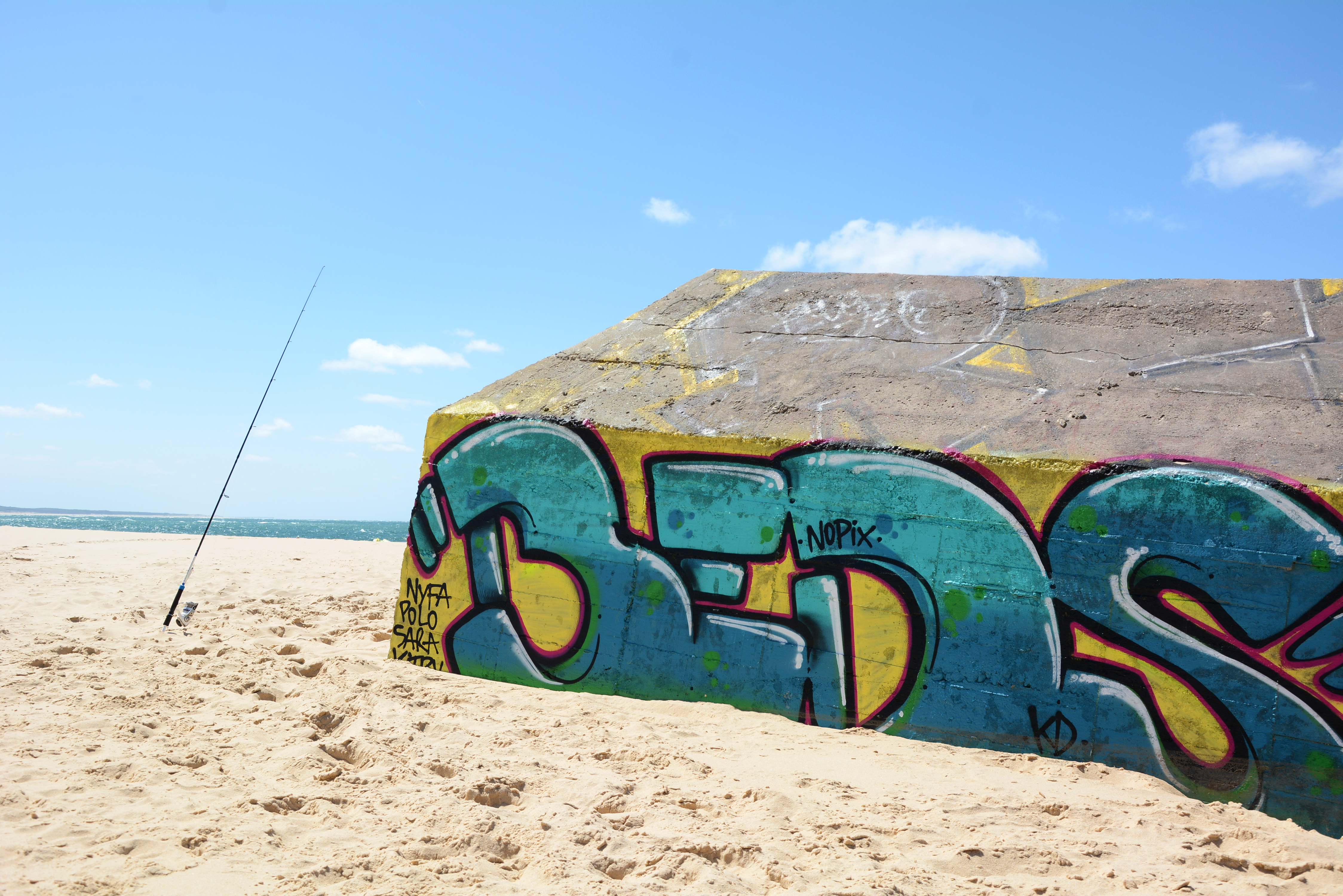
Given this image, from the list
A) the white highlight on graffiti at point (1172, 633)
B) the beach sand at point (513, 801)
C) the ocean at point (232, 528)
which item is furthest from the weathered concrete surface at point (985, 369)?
the ocean at point (232, 528)

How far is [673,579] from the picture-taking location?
5301 millimetres

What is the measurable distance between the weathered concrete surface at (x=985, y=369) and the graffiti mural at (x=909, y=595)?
240 millimetres

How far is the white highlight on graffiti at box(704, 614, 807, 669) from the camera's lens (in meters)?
4.96

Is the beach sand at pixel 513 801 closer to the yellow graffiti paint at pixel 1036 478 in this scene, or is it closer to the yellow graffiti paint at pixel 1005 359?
the yellow graffiti paint at pixel 1036 478

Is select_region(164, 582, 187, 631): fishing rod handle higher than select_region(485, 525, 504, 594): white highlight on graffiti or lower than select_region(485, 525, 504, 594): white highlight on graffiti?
lower

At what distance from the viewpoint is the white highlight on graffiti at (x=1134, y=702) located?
419 cm

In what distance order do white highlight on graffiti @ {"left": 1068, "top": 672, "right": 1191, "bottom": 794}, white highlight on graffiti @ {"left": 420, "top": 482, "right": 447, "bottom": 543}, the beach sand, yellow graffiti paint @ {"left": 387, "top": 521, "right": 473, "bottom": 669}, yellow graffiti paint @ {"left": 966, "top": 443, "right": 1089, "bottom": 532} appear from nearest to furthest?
the beach sand
white highlight on graffiti @ {"left": 1068, "top": 672, "right": 1191, "bottom": 794}
yellow graffiti paint @ {"left": 966, "top": 443, "right": 1089, "bottom": 532}
yellow graffiti paint @ {"left": 387, "top": 521, "right": 473, "bottom": 669}
white highlight on graffiti @ {"left": 420, "top": 482, "right": 447, "bottom": 543}

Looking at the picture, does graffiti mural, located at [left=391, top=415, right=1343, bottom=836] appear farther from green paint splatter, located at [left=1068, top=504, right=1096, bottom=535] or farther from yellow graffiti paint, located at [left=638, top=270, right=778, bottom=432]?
yellow graffiti paint, located at [left=638, top=270, right=778, bottom=432]

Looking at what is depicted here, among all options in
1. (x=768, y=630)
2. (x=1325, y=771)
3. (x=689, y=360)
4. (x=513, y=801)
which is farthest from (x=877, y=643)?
(x=689, y=360)

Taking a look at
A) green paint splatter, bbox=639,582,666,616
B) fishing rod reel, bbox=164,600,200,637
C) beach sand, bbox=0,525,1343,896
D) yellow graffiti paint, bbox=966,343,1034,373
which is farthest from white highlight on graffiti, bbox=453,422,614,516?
yellow graffiti paint, bbox=966,343,1034,373

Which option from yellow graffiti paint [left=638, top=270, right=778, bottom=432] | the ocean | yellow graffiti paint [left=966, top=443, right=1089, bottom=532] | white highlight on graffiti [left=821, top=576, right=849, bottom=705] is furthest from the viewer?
the ocean

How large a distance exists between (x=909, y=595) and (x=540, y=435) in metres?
2.80

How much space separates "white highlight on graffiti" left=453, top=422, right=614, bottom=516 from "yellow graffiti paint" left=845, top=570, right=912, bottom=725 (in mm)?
1819

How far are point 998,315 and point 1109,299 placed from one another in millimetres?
827
